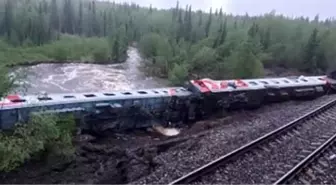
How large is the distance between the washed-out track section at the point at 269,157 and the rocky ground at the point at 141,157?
0.53 metres

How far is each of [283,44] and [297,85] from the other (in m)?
24.3

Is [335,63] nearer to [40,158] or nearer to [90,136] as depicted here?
[90,136]

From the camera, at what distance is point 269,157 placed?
1232 centimetres

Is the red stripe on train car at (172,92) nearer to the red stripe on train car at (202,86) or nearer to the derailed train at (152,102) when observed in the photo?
the derailed train at (152,102)

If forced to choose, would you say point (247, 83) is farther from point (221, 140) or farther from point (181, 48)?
point (181, 48)

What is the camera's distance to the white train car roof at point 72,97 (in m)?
15.6

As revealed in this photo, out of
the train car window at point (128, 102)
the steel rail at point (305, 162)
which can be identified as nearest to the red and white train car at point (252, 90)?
the train car window at point (128, 102)

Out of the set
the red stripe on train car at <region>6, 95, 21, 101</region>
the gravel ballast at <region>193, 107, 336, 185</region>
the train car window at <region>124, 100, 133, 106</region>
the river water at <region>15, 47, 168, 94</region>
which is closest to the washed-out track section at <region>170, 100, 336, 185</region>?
the gravel ballast at <region>193, 107, 336, 185</region>

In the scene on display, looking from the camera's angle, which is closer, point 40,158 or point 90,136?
point 40,158

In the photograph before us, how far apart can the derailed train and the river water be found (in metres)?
14.6

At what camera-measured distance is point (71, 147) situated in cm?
1456

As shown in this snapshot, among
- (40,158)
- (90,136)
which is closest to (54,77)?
(90,136)

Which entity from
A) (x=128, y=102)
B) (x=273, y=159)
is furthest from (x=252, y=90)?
(x=273, y=159)

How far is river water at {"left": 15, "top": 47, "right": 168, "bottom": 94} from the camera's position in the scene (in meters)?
34.6
